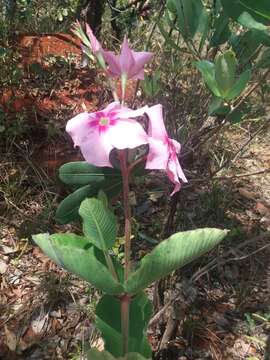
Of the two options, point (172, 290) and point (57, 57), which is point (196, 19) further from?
point (57, 57)

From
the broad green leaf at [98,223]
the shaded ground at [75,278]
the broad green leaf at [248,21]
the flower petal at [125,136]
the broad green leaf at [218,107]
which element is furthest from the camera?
the shaded ground at [75,278]

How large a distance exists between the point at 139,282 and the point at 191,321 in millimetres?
965

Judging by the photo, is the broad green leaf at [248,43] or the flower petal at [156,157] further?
the broad green leaf at [248,43]

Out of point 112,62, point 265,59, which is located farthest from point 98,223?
point 265,59

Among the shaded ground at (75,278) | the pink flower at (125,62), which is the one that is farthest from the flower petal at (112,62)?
the shaded ground at (75,278)

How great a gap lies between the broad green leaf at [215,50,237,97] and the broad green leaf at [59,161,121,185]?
266mm

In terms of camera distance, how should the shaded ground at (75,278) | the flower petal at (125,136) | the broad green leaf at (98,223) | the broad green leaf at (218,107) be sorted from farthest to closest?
the shaded ground at (75,278) < the broad green leaf at (218,107) < the broad green leaf at (98,223) < the flower petal at (125,136)

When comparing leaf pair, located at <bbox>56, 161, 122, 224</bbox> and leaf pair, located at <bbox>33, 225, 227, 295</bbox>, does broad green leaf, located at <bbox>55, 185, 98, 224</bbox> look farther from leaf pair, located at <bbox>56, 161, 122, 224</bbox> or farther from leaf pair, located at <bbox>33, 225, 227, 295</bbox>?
leaf pair, located at <bbox>33, 225, 227, 295</bbox>

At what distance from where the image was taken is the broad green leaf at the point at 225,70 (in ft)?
3.31

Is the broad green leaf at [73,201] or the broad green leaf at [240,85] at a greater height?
the broad green leaf at [240,85]

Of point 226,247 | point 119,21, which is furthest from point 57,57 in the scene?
point 226,247

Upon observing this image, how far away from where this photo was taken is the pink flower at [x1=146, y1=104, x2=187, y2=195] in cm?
81

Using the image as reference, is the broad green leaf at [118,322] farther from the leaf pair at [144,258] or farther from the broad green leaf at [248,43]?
the broad green leaf at [248,43]

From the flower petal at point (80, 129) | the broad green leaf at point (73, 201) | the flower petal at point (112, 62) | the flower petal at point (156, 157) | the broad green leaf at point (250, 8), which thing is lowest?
the broad green leaf at point (73, 201)
